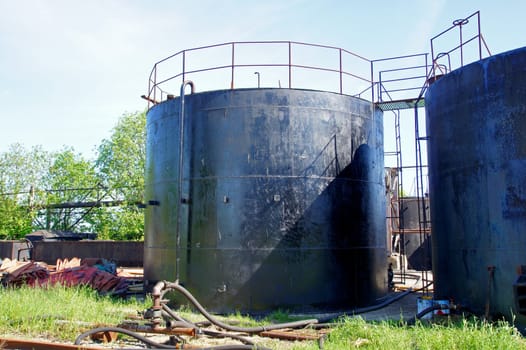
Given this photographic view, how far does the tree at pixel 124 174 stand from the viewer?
36125 mm

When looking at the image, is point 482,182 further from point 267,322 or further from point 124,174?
point 124,174

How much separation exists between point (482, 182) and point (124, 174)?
34762 mm

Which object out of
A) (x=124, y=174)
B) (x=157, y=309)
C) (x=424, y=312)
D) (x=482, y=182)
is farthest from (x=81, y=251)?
(x=482, y=182)

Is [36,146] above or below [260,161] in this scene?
above

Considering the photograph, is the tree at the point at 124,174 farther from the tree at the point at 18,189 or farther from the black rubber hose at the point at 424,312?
the black rubber hose at the point at 424,312

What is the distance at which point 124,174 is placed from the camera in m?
40.2

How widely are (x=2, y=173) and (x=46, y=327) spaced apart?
122 ft

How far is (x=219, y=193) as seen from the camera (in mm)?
11852

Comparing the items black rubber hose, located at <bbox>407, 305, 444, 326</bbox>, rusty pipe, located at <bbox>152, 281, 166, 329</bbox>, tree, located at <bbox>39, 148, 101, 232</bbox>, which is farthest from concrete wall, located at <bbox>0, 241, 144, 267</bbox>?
black rubber hose, located at <bbox>407, 305, 444, 326</bbox>

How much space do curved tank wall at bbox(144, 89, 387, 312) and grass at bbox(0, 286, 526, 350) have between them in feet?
3.07

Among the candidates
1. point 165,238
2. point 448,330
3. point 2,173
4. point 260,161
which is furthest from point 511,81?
point 2,173

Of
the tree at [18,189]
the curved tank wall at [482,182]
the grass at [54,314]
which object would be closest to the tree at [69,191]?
the tree at [18,189]

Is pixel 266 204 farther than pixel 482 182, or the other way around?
pixel 266 204

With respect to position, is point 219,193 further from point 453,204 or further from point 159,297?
point 453,204
